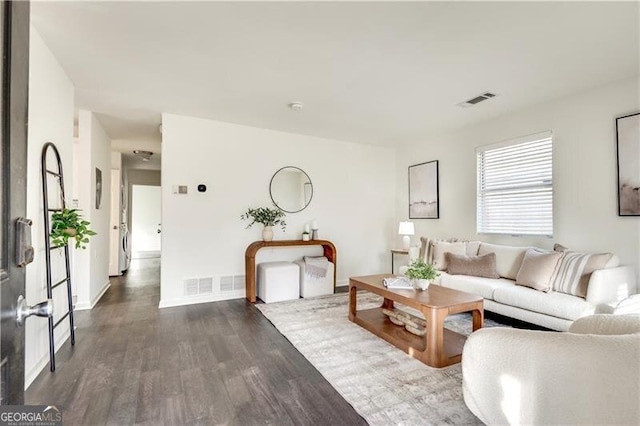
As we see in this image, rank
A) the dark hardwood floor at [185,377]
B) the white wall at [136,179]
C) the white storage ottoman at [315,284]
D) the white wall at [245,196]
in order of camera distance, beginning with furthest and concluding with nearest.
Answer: the white wall at [136,179], the white storage ottoman at [315,284], the white wall at [245,196], the dark hardwood floor at [185,377]

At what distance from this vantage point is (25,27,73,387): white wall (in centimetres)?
212

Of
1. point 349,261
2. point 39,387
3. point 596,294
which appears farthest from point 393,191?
point 39,387

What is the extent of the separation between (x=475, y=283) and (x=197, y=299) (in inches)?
136

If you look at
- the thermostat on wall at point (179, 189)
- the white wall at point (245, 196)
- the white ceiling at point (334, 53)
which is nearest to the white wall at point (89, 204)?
the white ceiling at point (334, 53)

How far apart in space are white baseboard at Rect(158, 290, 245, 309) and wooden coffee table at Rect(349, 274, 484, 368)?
6.19ft

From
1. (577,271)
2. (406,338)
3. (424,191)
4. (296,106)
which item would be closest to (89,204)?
(296,106)

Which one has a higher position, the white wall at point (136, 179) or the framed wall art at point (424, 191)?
the white wall at point (136, 179)

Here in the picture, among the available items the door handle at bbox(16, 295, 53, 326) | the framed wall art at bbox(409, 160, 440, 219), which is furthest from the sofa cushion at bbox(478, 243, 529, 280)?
the door handle at bbox(16, 295, 53, 326)

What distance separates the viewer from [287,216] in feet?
15.7

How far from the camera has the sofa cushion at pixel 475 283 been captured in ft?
10.5

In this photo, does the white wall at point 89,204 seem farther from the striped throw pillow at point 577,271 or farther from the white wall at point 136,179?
the striped throw pillow at point 577,271

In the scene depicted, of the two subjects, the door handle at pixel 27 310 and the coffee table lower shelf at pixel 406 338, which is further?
the coffee table lower shelf at pixel 406 338

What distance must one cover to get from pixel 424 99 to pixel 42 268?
154 inches

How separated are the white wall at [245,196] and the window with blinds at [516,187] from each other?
186cm
